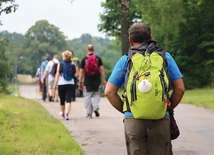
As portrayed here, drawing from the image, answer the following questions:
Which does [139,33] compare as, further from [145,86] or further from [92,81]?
[92,81]

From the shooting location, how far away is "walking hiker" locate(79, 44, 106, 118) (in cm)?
1440

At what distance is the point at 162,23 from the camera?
27.9 m

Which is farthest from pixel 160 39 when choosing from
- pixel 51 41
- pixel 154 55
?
pixel 51 41

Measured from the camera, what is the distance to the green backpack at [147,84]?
514cm

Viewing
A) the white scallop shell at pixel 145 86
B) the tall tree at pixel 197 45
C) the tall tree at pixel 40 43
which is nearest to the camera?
the white scallop shell at pixel 145 86

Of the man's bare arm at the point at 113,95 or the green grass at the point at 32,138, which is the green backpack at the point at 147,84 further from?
the green grass at the point at 32,138

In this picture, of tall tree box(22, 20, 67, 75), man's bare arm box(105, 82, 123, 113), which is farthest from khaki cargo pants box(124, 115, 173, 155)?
tall tree box(22, 20, 67, 75)

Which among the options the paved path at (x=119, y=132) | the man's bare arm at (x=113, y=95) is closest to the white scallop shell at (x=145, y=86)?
the man's bare arm at (x=113, y=95)

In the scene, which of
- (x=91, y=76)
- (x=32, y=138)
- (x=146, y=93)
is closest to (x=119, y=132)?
(x=32, y=138)

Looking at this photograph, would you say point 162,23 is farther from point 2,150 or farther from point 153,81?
point 153,81

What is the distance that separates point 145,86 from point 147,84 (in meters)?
0.02

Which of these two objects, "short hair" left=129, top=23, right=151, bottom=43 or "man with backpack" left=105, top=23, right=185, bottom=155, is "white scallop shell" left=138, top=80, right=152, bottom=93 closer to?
"man with backpack" left=105, top=23, right=185, bottom=155

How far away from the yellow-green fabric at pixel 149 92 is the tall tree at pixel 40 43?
119138 mm

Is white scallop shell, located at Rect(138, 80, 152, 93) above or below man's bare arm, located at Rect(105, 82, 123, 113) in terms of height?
above
